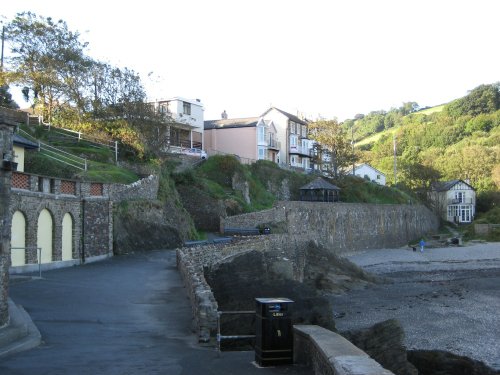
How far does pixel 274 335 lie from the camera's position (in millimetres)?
8547

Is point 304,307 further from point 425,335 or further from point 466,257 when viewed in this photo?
point 466,257

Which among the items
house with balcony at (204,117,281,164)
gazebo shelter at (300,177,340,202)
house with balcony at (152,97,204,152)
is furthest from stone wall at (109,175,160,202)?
house with balcony at (204,117,281,164)

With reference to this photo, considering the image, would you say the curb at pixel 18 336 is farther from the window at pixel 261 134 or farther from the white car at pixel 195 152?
the window at pixel 261 134

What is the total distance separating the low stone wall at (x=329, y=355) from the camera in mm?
5895

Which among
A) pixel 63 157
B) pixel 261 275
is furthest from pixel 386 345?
pixel 63 157

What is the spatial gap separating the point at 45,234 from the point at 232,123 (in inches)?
1985

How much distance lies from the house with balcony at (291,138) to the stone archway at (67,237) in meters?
53.0

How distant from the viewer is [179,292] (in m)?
18.0

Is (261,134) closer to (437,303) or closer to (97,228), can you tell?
(437,303)

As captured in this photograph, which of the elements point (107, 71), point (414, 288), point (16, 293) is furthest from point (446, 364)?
point (107, 71)

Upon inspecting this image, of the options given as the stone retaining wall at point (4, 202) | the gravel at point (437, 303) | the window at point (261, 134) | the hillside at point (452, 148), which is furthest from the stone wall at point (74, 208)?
the hillside at point (452, 148)

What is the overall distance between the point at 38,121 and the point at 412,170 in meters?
58.5

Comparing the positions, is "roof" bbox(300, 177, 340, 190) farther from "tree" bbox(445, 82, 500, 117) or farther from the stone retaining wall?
"tree" bbox(445, 82, 500, 117)

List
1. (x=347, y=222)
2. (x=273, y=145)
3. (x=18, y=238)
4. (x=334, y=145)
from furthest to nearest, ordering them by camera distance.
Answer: (x=273, y=145) → (x=334, y=145) → (x=347, y=222) → (x=18, y=238)
